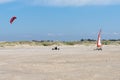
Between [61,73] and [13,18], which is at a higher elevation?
[13,18]

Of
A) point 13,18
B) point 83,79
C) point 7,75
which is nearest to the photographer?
point 83,79

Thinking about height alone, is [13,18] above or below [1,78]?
above

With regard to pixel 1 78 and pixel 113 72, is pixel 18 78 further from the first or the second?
pixel 113 72

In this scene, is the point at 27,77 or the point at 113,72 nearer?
the point at 27,77

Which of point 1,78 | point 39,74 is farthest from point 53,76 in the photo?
point 1,78

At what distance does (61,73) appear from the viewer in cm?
2045

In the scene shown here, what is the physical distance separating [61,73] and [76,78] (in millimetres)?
2112

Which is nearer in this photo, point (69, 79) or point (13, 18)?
point (69, 79)

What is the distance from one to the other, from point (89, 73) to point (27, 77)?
3.21 meters

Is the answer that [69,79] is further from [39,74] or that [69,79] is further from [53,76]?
[39,74]

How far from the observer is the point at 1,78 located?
1866 cm

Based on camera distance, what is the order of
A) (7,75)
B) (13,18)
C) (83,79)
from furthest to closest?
(13,18)
(7,75)
(83,79)

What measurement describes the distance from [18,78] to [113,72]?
16.1ft

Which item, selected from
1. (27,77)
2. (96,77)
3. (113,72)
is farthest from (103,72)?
(27,77)
